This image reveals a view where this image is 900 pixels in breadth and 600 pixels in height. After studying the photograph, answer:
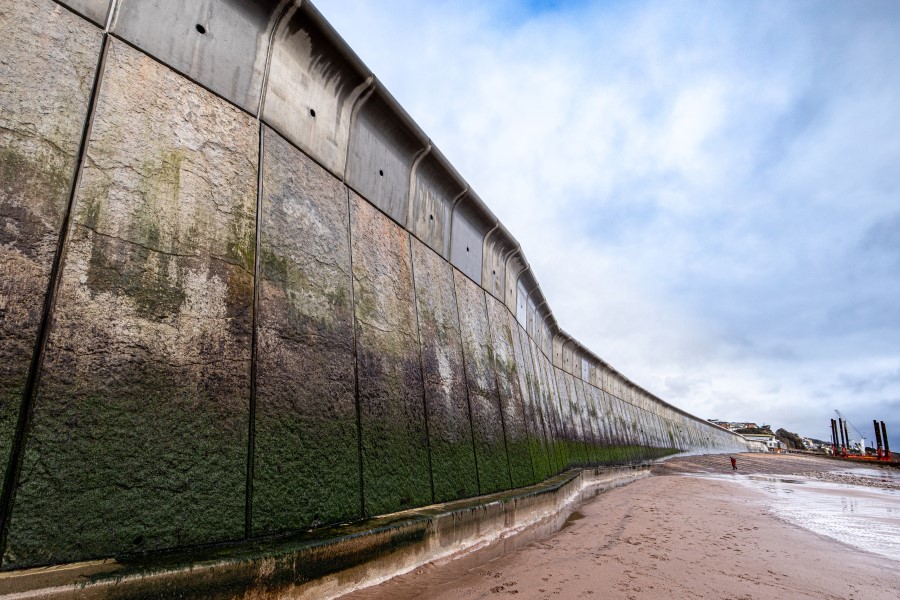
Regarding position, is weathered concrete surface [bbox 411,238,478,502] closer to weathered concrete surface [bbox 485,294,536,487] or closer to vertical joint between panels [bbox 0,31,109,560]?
weathered concrete surface [bbox 485,294,536,487]

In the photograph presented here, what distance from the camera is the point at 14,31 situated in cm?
255

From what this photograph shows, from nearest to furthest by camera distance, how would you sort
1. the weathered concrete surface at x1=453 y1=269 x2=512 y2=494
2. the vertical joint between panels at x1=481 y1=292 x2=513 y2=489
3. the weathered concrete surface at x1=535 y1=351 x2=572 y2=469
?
the weathered concrete surface at x1=453 y1=269 x2=512 y2=494
the vertical joint between panels at x1=481 y1=292 x2=513 y2=489
the weathered concrete surface at x1=535 y1=351 x2=572 y2=469

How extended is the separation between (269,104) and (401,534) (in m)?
3.65

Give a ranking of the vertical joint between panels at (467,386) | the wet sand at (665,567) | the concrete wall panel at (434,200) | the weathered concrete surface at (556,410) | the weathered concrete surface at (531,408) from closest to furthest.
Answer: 1. the wet sand at (665,567)
2. the vertical joint between panels at (467,386)
3. the concrete wall panel at (434,200)
4. the weathered concrete surface at (531,408)
5. the weathered concrete surface at (556,410)

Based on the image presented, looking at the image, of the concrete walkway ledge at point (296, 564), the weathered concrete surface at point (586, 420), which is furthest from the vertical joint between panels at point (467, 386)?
the weathered concrete surface at point (586, 420)

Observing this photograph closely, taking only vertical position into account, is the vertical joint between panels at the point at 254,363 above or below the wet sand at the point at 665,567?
above

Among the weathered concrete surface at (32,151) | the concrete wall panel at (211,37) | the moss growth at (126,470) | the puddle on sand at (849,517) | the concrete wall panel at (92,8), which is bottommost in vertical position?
the puddle on sand at (849,517)

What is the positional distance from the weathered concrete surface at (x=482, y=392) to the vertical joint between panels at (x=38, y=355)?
452 cm

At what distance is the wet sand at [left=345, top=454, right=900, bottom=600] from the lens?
359cm

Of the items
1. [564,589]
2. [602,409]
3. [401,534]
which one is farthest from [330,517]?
[602,409]

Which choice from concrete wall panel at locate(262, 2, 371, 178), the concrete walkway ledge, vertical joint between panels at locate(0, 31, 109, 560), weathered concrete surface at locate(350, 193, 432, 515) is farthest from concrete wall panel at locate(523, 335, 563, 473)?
vertical joint between panels at locate(0, 31, 109, 560)

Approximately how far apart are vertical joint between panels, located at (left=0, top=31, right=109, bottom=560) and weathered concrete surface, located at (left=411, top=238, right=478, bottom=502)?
3.34 m

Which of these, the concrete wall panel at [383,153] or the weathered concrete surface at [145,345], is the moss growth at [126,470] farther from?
the concrete wall panel at [383,153]

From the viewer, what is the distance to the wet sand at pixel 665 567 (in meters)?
3.59
